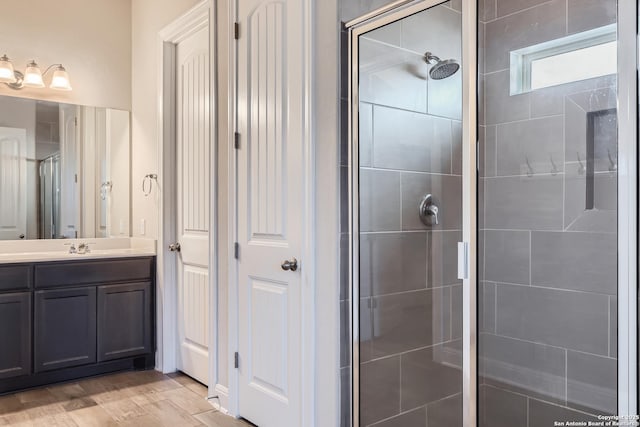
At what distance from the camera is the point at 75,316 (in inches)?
133

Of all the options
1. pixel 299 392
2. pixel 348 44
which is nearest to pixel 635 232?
pixel 348 44

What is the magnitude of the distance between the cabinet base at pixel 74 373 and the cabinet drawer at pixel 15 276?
597 millimetres

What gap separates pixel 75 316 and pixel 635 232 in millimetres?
3324

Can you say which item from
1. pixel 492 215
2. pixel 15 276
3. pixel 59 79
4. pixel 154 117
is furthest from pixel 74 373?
pixel 492 215

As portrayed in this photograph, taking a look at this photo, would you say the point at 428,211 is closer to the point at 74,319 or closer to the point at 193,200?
the point at 193,200

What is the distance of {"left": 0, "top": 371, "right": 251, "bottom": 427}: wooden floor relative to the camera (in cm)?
276

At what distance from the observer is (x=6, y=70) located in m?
3.56

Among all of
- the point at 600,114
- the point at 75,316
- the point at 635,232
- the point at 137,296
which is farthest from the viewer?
the point at 137,296

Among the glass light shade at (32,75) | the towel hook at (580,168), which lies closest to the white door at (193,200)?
the glass light shade at (32,75)

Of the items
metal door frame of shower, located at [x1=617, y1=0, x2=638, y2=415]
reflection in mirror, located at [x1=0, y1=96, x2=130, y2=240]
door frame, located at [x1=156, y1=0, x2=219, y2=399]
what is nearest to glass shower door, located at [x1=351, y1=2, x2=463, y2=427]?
metal door frame of shower, located at [x1=617, y1=0, x2=638, y2=415]

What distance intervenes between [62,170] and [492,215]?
3312mm

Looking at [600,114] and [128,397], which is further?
[128,397]

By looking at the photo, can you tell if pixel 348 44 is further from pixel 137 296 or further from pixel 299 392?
pixel 137 296

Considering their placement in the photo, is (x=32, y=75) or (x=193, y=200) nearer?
(x=193, y=200)
